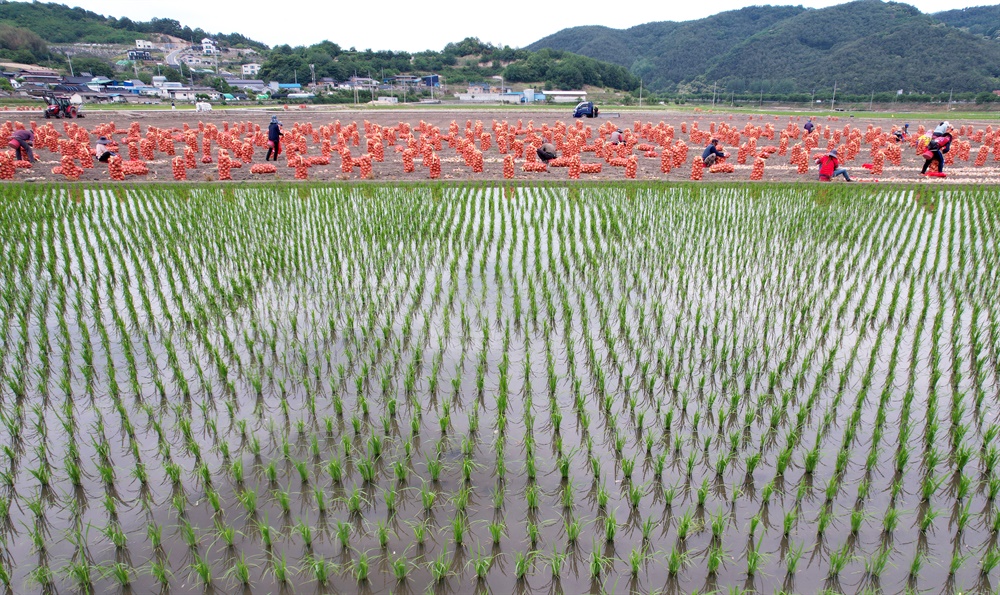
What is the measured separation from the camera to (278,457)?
4.23 metres

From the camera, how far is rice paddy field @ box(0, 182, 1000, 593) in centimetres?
338

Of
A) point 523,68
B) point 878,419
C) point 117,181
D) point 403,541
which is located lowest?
point 403,541

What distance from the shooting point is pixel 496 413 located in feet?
15.8

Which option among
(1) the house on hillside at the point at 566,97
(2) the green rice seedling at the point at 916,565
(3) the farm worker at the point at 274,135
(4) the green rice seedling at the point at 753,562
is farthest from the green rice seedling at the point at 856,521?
(1) the house on hillside at the point at 566,97

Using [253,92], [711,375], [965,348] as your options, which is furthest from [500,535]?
[253,92]

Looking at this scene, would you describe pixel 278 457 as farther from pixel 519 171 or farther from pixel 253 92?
pixel 253 92

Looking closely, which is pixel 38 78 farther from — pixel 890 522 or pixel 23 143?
pixel 890 522

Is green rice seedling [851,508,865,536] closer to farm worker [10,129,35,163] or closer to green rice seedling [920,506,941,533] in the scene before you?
green rice seedling [920,506,941,533]

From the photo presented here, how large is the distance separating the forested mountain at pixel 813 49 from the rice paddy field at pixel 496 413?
274ft

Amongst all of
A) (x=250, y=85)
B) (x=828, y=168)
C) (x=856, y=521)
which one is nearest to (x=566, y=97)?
(x=250, y=85)

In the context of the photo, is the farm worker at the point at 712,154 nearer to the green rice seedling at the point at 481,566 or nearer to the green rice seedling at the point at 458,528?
the green rice seedling at the point at 458,528

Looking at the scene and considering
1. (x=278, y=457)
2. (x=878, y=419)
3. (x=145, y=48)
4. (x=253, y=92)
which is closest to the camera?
(x=278, y=457)

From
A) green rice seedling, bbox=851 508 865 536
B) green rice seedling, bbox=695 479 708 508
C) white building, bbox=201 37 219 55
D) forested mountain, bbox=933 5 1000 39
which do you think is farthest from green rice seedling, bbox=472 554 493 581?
forested mountain, bbox=933 5 1000 39

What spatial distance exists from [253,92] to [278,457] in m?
75.4
